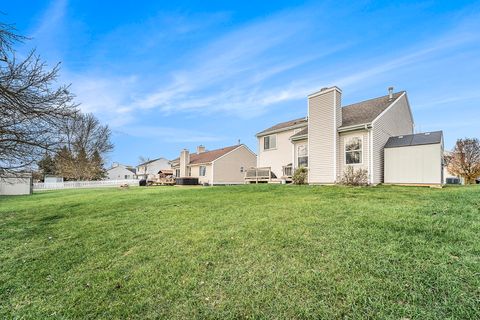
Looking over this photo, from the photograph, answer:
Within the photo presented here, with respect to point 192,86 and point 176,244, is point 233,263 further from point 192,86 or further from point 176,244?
point 192,86

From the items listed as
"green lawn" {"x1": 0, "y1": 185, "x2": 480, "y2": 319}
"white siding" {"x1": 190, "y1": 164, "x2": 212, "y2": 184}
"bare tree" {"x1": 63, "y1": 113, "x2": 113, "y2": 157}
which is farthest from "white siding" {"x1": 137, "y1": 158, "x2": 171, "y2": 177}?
"green lawn" {"x1": 0, "y1": 185, "x2": 480, "y2": 319}

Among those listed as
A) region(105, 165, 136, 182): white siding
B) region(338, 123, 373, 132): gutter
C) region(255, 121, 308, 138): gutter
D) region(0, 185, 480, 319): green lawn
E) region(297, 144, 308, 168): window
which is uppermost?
region(255, 121, 308, 138): gutter

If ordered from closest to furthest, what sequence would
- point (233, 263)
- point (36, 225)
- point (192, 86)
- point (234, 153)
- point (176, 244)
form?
point (233, 263) < point (176, 244) < point (36, 225) < point (192, 86) < point (234, 153)

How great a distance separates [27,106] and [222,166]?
2278 cm

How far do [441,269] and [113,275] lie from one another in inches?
190

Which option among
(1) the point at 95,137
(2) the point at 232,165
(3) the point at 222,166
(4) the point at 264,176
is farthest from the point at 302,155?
(1) the point at 95,137

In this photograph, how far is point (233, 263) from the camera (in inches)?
152

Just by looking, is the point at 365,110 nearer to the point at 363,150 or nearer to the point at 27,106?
the point at 363,150

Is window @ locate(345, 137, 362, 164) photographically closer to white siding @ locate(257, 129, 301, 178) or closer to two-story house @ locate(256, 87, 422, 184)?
two-story house @ locate(256, 87, 422, 184)

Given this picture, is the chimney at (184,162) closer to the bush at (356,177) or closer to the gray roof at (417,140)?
the bush at (356,177)

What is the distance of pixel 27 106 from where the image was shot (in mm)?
6547

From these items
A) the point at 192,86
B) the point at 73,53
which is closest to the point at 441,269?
the point at 73,53

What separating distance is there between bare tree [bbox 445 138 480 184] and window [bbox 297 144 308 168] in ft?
81.5

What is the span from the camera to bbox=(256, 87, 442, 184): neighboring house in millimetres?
12570
